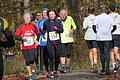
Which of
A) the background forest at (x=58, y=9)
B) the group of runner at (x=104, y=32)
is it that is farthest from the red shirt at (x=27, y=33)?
the background forest at (x=58, y=9)

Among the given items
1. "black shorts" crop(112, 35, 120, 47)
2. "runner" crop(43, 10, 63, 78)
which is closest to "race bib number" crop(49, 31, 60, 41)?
"runner" crop(43, 10, 63, 78)

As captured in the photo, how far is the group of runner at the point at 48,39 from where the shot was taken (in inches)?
361

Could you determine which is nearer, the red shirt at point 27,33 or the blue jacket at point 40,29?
the red shirt at point 27,33

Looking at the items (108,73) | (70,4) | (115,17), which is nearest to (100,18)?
(115,17)

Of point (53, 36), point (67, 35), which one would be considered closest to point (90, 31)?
point (67, 35)

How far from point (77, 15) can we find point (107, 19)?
10.5 meters

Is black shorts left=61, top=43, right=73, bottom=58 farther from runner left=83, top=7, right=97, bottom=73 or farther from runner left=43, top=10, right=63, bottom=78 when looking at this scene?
runner left=43, top=10, right=63, bottom=78

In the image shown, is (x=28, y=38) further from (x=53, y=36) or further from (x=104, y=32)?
(x=104, y=32)

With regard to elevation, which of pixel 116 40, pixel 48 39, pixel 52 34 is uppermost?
pixel 52 34

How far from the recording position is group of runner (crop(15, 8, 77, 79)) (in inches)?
361

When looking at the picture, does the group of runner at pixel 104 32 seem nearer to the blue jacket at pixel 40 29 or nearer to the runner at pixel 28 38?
the blue jacket at pixel 40 29

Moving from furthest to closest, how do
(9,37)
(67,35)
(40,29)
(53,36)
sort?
(67,35) < (40,29) < (53,36) < (9,37)

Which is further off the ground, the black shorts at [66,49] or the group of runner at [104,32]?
the group of runner at [104,32]

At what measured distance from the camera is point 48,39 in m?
9.51
